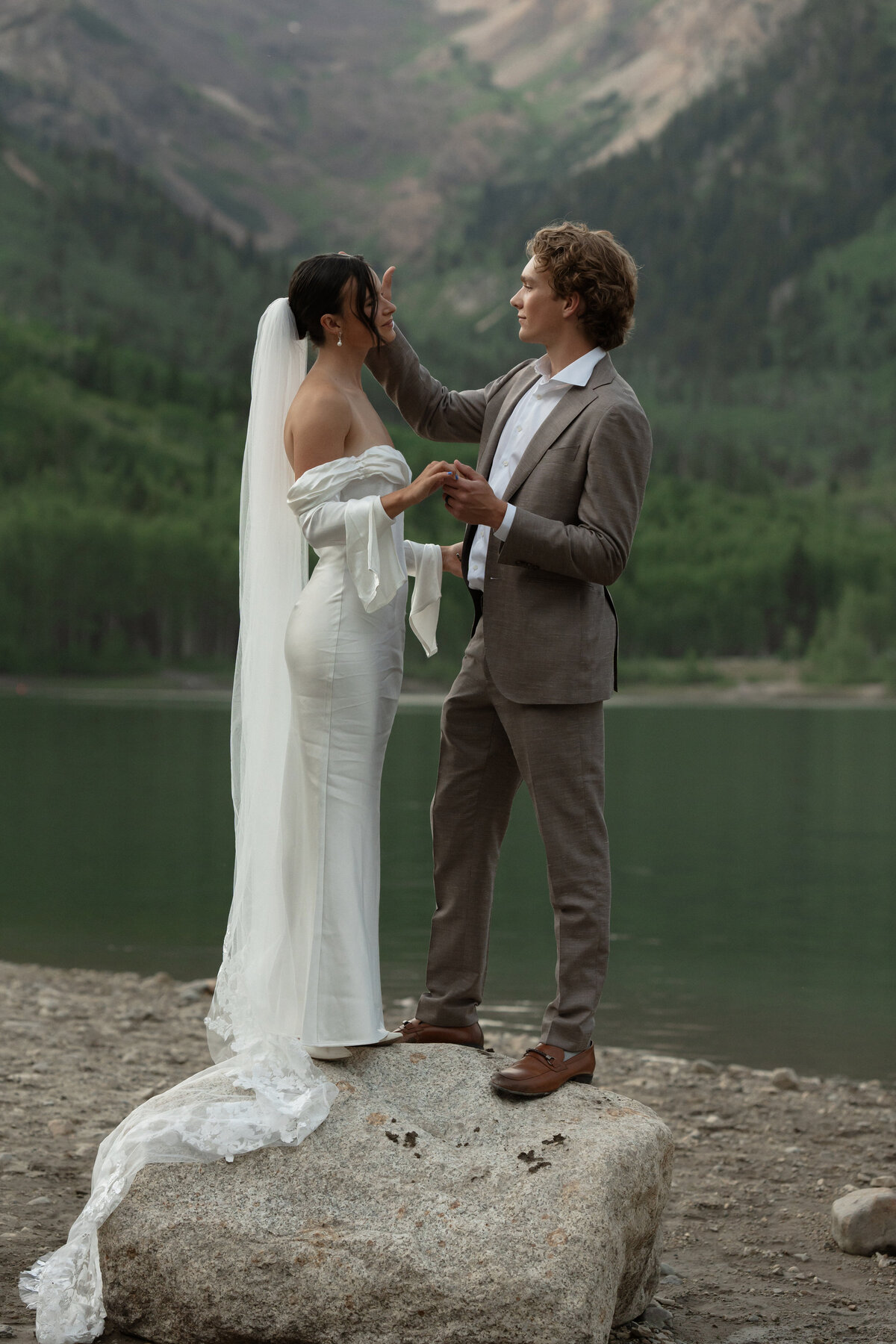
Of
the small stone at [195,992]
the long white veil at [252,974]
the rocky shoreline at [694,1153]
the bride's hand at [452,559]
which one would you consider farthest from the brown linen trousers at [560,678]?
the small stone at [195,992]

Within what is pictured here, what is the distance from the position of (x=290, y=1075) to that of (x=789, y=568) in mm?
157586

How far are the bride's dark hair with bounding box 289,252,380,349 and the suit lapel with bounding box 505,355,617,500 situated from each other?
0.73 m

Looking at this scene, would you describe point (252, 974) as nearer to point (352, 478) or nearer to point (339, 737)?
point (339, 737)

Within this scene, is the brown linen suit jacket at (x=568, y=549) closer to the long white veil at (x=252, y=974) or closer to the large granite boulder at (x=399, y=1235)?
the long white veil at (x=252, y=974)

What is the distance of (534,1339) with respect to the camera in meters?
4.23

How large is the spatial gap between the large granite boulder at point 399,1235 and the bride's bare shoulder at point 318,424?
223 centimetres

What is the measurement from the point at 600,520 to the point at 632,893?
15.4 m

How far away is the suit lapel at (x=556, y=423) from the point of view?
5098 millimetres

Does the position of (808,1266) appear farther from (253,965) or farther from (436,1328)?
(253,965)

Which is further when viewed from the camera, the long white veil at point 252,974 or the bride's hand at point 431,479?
the bride's hand at point 431,479

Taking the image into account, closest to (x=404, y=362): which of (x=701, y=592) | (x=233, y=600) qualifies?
(x=233, y=600)

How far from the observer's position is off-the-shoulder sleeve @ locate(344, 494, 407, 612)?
502 centimetres

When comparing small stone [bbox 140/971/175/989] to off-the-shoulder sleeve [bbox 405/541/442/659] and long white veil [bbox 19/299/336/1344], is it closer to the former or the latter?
long white veil [bbox 19/299/336/1344]

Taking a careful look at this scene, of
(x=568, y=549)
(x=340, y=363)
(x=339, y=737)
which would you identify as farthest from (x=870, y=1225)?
(x=340, y=363)
